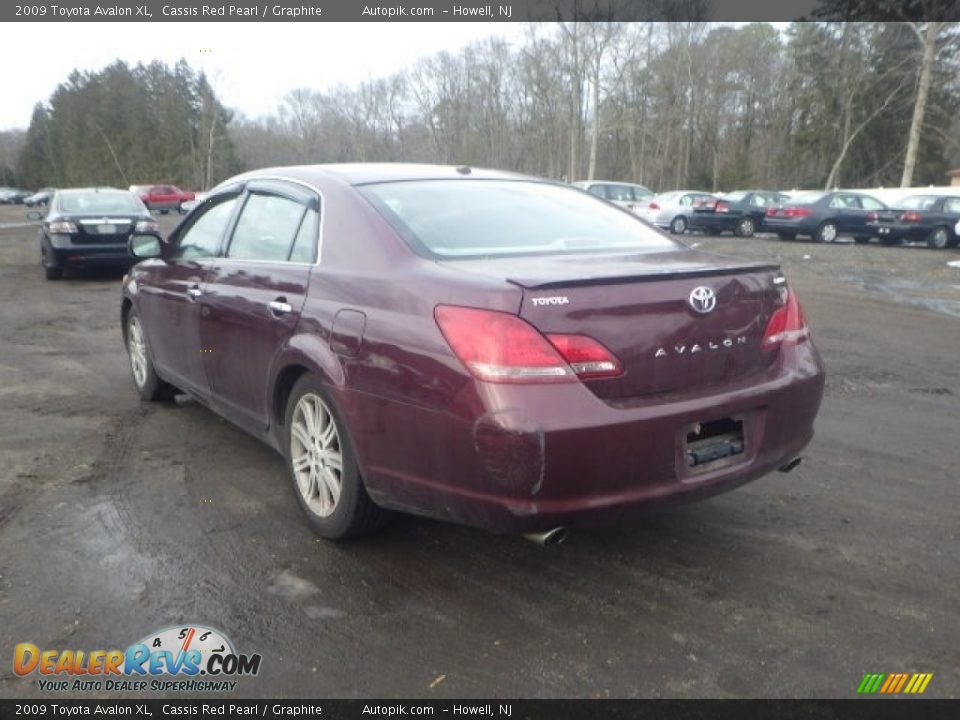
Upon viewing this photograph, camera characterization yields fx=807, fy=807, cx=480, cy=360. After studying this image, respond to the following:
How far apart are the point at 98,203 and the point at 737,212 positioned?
1913 cm

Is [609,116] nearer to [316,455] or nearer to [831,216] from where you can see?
[831,216]

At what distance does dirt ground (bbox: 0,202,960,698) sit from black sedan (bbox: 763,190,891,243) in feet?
65.3

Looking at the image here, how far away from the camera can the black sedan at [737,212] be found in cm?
2556

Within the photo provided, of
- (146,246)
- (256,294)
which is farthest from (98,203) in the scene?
(256,294)

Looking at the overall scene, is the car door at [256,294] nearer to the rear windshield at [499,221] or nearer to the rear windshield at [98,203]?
the rear windshield at [499,221]

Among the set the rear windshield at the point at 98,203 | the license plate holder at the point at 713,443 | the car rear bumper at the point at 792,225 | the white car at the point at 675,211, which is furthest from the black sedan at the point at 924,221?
the license plate holder at the point at 713,443

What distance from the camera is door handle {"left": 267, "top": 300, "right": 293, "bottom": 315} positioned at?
361 centimetres

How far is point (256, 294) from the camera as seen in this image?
391cm

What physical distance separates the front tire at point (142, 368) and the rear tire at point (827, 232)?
2187 centimetres

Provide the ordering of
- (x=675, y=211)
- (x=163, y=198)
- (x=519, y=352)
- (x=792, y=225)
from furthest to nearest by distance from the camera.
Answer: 1. (x=163, y=198)
2. (x=675, y=211)
3. (x=792, y=225)
4. (x=519, y=352)

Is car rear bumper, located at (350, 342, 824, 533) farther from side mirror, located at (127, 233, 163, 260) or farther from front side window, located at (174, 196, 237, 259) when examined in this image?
side mirror, located at (127, 233, 163, 260)

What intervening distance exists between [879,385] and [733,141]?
59634 millimetres

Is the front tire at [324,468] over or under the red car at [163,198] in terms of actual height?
over

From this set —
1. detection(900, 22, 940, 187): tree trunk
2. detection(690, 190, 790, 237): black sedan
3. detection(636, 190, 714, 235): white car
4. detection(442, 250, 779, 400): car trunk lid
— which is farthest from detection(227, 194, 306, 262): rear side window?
detection(900, 22, 940, 187): tree trunk
